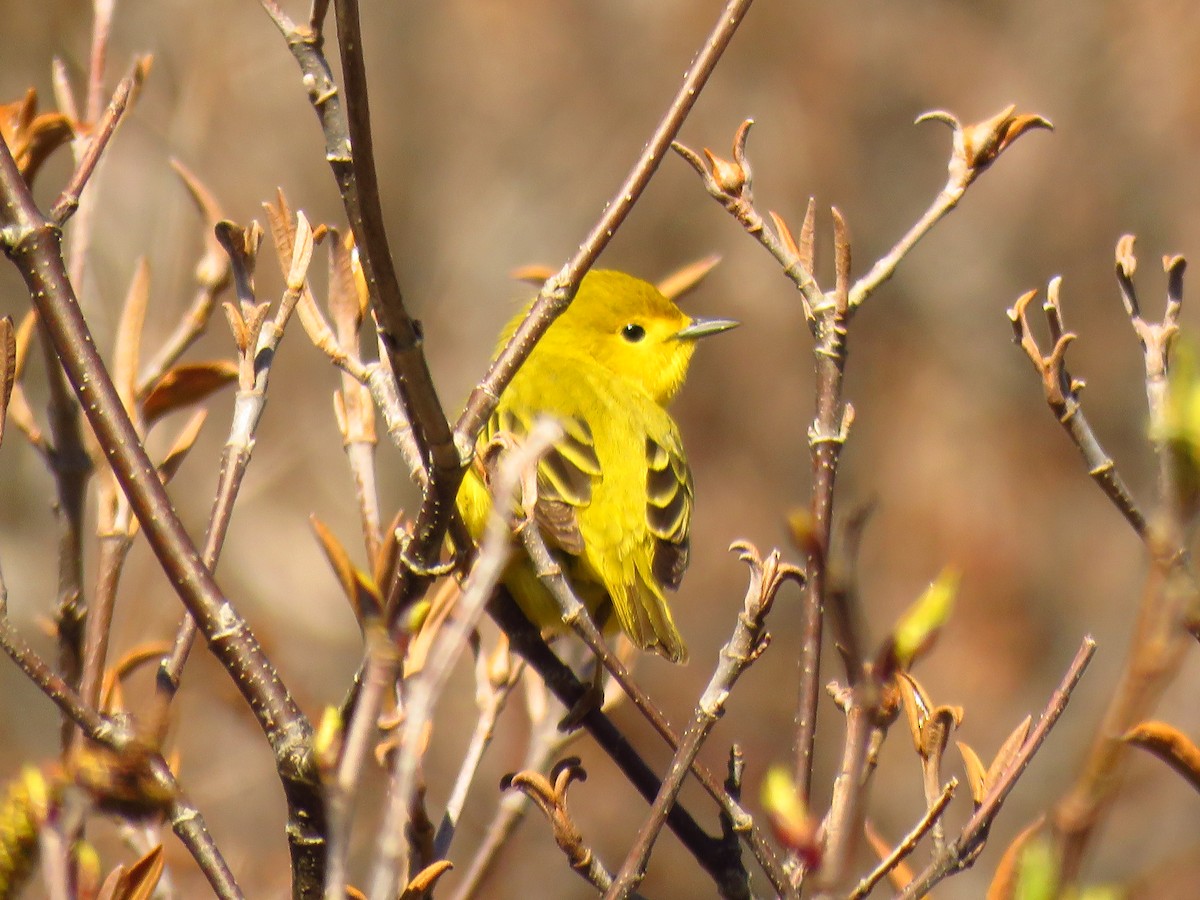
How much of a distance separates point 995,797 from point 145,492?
1.12 meters

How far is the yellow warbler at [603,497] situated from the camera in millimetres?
3729

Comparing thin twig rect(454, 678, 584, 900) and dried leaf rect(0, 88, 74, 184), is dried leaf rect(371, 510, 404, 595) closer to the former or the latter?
thin twig rect(454, 678, 584, 900)

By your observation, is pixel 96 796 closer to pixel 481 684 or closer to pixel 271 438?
pixel 481 684

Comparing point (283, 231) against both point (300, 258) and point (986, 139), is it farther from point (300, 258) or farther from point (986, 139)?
point (986, 139)

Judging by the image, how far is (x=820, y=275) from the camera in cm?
1079

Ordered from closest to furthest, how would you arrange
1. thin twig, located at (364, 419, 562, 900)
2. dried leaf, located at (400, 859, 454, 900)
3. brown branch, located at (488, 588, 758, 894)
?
thin twig, located at (364, 419, 562, 900)
dried leaf, located at (400, 859, 454, 900)
brown branch, located at (488, 588, 758, 894)

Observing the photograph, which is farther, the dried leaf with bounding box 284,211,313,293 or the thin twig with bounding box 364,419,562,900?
the dried leaf with bounding box 284,211,313,293

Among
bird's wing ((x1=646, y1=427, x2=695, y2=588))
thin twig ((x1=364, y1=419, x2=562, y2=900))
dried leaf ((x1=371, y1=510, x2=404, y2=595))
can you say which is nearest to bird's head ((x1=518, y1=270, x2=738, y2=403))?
bird's wing ((x1=646, y1=427, x2=695, y2=588))

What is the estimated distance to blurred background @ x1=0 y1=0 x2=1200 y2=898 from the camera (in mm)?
10047

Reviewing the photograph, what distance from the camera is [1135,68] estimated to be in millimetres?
11609

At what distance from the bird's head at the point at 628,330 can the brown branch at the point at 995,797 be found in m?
3.43

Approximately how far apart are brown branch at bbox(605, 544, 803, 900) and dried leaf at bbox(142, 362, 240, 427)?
45.3 inches

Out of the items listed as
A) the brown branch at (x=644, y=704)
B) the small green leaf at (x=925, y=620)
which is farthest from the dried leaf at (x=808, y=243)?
the small green leaf at (x=925, y=620)

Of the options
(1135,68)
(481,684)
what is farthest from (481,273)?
(481,684)
